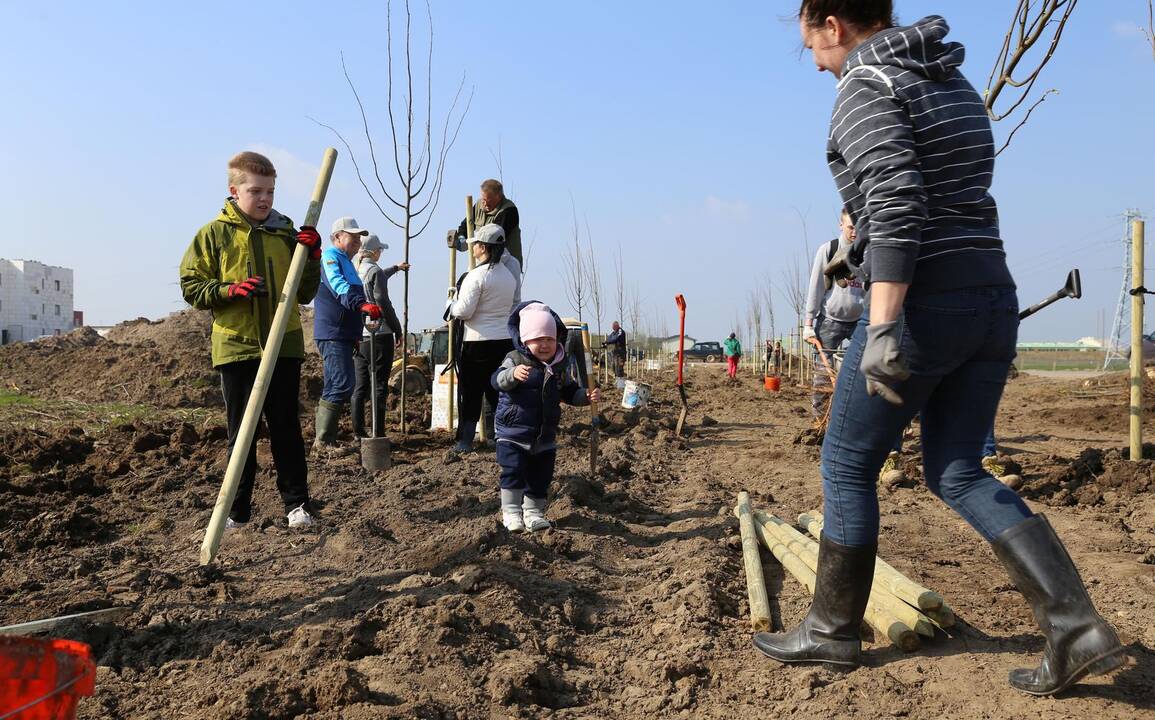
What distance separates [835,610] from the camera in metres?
2.60

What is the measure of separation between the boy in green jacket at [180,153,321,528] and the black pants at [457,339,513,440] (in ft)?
6.73

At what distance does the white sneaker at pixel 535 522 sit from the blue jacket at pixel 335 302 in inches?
106

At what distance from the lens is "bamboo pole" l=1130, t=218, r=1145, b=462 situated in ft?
20.0

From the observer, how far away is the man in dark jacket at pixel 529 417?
4566mm

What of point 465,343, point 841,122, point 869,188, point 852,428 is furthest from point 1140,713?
point 465,343

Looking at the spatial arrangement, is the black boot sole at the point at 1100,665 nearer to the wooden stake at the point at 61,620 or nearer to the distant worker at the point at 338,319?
the wooden stake at the point at 61,620

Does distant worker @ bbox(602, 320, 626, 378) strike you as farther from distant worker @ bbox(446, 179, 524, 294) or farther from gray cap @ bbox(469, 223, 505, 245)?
gray cap @ bbox(469, 223, 505, 245)

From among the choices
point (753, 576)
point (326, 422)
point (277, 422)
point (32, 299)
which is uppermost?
point (32, 299)

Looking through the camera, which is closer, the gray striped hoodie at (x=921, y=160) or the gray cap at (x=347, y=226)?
the gray striped hoodie at (x=921, y=160)

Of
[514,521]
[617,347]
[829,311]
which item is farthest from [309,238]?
[617,347]

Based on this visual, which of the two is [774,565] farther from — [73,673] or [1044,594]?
[73,673]

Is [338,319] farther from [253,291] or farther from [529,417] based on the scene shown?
[529,417]

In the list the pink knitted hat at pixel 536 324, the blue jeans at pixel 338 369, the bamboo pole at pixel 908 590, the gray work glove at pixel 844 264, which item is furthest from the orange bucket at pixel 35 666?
the blue jeans at pixel 338 369

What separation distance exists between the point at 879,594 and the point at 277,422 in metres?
3.05
